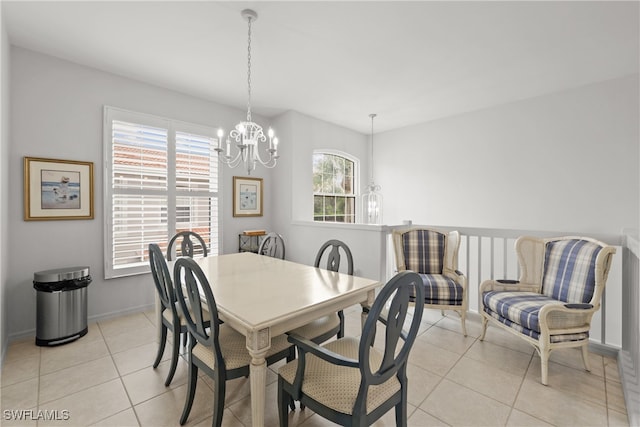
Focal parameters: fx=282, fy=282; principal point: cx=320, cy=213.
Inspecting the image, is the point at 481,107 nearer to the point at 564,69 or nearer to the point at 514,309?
the point at 564,69

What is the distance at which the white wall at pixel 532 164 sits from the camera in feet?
11.8

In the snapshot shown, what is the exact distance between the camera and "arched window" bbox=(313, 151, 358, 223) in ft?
17.9

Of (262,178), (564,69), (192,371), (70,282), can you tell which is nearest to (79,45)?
(70,282)

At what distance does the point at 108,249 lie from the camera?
3354 millimetres

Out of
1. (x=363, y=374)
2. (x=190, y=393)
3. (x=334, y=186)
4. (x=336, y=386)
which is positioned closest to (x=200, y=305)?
(x=190, y=393)

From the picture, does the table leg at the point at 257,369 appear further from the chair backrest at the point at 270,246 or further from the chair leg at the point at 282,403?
the chair backrest at the point at 270,246

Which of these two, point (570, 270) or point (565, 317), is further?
point (570, 270)

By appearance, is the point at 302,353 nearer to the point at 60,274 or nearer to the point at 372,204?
the point at 60,274

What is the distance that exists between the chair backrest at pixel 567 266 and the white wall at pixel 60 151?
4.45m

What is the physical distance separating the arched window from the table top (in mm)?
2917

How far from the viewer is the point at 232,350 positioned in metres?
1.68

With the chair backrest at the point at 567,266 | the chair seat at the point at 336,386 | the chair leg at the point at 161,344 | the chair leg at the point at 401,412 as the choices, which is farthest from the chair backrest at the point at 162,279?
the chair backrest at the point at 567,266

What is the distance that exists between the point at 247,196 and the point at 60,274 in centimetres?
250

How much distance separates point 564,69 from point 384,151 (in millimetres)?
3129
